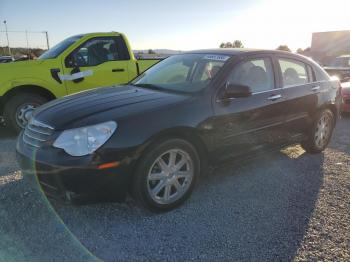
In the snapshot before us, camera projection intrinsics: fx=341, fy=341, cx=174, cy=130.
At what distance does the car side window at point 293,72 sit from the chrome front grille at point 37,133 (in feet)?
9.75

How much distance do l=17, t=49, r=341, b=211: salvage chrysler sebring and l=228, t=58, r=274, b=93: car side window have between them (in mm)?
13

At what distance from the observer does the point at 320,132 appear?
5.15 meters

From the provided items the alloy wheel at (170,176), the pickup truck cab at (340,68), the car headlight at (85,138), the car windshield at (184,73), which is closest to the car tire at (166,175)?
the alloy wheel at (170,176)

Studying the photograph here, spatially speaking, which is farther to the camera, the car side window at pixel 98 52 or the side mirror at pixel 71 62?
the car side window at pixel 98 52

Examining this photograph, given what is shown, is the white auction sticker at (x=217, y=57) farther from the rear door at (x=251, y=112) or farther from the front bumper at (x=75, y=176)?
the front bumper at (x=75, y=176)

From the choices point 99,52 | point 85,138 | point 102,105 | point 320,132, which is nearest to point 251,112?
point 102,105

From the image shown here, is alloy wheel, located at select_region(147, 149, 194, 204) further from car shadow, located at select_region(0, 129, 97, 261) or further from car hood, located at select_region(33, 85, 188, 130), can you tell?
car shadow, located at select_region(0, 129, 97, 261)

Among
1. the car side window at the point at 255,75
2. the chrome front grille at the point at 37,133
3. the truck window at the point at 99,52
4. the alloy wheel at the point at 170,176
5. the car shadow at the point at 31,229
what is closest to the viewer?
the car shadow at the point at 31,229

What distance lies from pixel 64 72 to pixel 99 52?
2.64ft

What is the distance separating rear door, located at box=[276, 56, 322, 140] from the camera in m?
4.47

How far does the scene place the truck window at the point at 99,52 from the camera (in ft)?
20.8

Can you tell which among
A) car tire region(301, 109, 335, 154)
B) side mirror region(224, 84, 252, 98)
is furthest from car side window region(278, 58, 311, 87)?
side mirror region(224, 84, 252, 98)

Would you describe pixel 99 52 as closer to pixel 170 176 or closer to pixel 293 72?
pixel 293 72

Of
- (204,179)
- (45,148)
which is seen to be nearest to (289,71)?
(204,179)
